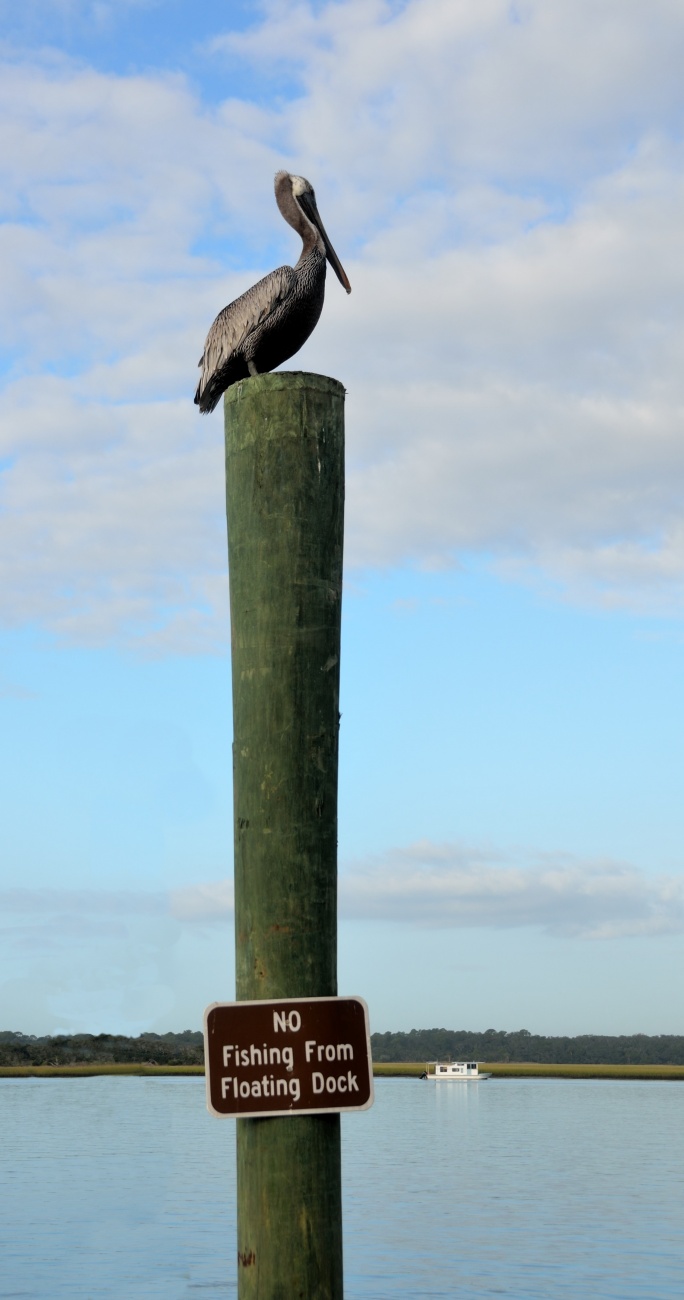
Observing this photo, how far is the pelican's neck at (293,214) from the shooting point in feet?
22.6

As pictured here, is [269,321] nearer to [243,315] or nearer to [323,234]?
[243,315]

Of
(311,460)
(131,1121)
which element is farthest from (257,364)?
(131,1121)

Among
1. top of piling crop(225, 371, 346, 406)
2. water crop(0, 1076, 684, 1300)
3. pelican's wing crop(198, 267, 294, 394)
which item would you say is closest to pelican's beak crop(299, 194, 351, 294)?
pelican's wing crop(198, 267, 294, 394)

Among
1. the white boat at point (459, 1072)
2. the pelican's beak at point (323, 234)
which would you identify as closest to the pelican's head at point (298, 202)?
the pelican's beak at point (323, 234)

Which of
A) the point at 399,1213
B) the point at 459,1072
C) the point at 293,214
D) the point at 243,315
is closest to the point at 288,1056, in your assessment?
the point at 243,315

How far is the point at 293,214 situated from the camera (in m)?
6.98

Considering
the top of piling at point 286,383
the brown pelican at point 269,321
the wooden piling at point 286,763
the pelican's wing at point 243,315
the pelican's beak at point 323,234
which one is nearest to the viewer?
the wooden piling at point 286,763

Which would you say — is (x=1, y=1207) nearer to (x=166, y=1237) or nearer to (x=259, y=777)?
(x=166, y=1237)

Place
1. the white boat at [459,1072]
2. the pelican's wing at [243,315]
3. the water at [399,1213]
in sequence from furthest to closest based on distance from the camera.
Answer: the white boat at [459,1072], the water at [399,1213], the pelican's wing at [243,315]

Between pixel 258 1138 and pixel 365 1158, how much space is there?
58.2 m

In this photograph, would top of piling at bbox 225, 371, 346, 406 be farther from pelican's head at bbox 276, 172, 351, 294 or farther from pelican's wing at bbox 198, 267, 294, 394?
pelican's head at bbox 276, 172, 351, 294

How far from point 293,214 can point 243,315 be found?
1713 mm

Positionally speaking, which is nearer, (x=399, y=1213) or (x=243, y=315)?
(x=243, y=315)

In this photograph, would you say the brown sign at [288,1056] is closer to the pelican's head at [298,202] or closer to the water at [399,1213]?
the pelican's head at [298,202]
